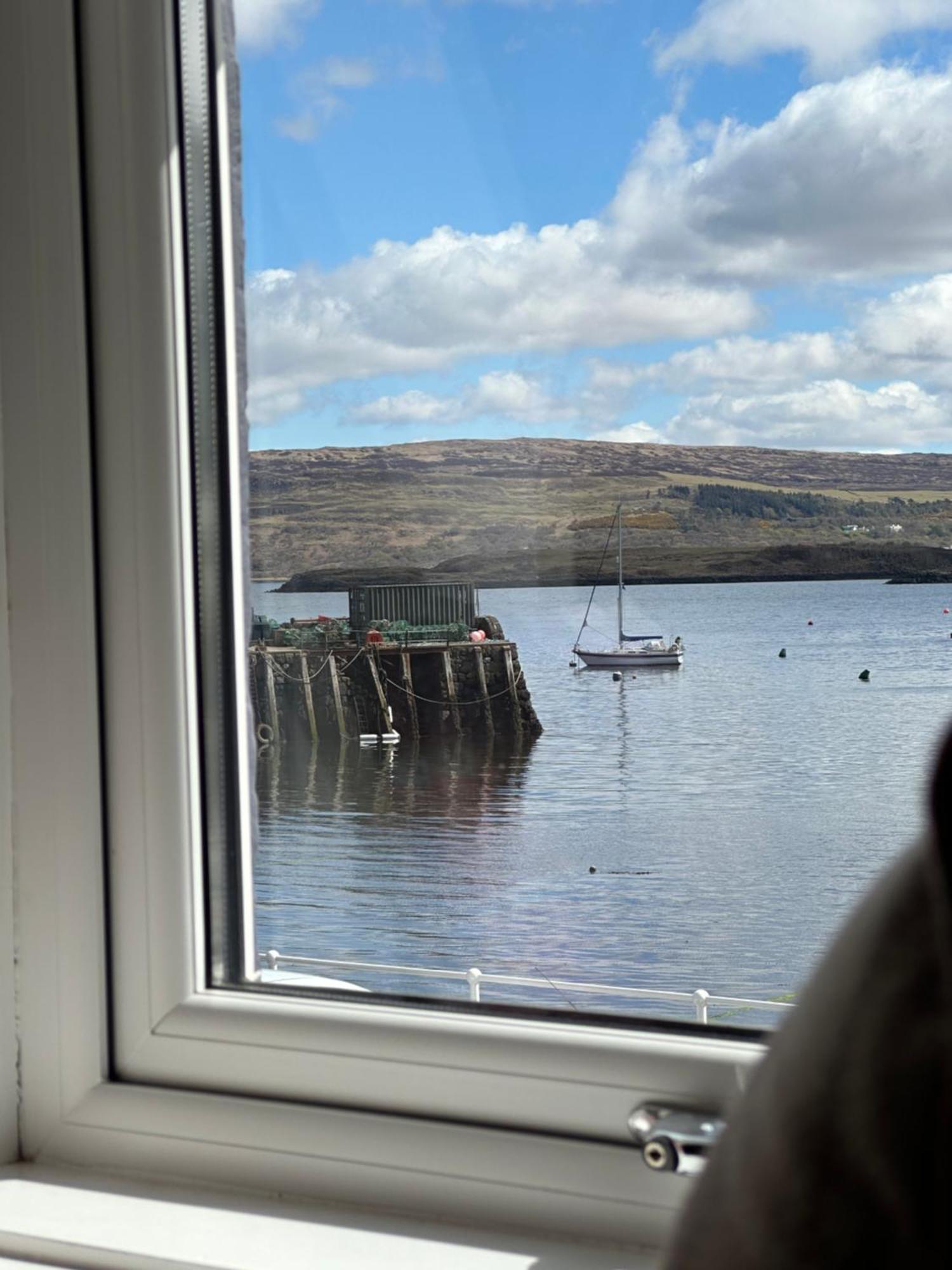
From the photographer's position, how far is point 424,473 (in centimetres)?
99

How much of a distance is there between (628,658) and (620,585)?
61mm

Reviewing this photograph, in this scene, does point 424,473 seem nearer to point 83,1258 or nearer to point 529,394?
point 529,394

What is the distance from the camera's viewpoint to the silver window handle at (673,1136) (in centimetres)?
78

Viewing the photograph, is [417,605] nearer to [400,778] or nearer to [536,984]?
[400,778]

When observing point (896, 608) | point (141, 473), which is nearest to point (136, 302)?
point (141, 473)

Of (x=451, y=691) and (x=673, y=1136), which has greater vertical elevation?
(x=451, y=691)

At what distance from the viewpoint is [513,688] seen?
0.98 m

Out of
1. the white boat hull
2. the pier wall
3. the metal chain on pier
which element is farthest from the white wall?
the white boat hull

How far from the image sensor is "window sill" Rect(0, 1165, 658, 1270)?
0.81 meters

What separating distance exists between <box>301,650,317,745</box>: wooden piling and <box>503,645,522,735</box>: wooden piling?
7.0 inches

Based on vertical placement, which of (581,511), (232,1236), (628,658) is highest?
(581,511)

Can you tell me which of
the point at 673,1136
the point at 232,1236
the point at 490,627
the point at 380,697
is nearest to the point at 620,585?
the point at 490,627

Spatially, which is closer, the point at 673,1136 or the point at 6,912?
the point at 673,1136

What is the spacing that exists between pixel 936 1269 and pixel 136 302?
930 millimetres
